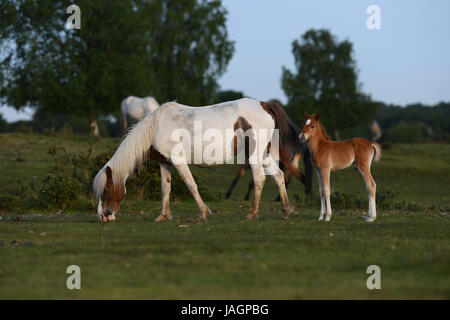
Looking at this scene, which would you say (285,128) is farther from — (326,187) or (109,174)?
(109,174)

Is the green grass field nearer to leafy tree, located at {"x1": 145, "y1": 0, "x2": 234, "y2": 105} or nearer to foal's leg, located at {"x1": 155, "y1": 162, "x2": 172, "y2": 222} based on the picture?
foal's leg, located at {"x1": 155, "y1": 162, "x2": 172, "y2": 222}

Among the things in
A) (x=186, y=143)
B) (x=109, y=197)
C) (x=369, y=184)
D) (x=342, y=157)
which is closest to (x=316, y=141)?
(x=342, y=157)

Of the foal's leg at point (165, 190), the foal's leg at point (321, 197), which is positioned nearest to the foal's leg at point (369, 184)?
the foal's leg at point (321, 197)

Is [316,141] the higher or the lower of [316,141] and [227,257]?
the higher

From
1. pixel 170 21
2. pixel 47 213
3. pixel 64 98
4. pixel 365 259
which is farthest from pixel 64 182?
pixel 170 21

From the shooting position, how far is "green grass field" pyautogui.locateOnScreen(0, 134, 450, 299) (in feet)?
16.5

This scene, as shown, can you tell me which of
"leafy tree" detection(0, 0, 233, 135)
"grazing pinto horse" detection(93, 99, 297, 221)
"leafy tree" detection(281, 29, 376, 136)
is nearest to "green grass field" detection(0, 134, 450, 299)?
"grazing pinto horse" detection(93, 99, 297, 221)

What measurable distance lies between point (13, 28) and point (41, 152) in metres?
11.2

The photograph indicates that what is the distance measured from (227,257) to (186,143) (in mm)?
4045

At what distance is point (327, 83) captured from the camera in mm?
55312

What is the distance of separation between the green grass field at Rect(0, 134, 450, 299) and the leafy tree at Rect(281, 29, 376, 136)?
43483 millimetres
